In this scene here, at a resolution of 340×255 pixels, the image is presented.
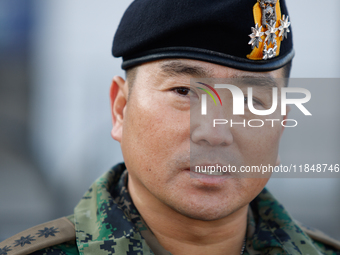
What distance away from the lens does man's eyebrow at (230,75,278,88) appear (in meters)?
1.55

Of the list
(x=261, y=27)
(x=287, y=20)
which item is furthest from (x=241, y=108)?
(x=287, y=20)

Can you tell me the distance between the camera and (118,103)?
1887 mm

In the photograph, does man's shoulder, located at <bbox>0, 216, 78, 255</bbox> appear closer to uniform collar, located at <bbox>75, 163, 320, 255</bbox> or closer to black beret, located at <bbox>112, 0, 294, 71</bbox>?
uniform collar, located at <bbox>75, 163, 320, 255</bbox>

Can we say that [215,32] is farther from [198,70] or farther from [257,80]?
[257,80]

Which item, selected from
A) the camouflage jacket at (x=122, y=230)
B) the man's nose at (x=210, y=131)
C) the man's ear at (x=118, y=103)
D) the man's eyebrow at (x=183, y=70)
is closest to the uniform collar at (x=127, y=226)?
the camouflage jacket at (x=122, y=230)

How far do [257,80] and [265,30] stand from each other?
9.2 inches

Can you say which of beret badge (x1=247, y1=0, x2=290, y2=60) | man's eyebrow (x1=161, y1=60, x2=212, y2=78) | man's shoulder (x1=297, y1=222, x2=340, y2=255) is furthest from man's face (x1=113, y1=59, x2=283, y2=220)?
man's shoulder (x1=297, y1=222, x2=340, y2=255)

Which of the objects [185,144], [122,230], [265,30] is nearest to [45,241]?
[122,230]

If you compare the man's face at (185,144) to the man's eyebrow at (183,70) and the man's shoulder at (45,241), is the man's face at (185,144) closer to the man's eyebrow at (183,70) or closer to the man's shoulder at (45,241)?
the man's eyebrow at (183,70)

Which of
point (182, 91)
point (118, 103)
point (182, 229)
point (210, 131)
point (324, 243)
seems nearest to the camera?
point (210, 131)

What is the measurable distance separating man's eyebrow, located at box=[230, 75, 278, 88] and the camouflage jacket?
31.5 inches

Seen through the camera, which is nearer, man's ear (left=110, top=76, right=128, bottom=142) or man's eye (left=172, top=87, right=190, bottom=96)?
man's eye (left=172, top=87, right=190, bottom=96)

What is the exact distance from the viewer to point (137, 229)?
5.48 feet

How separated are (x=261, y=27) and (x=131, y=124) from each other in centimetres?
76
